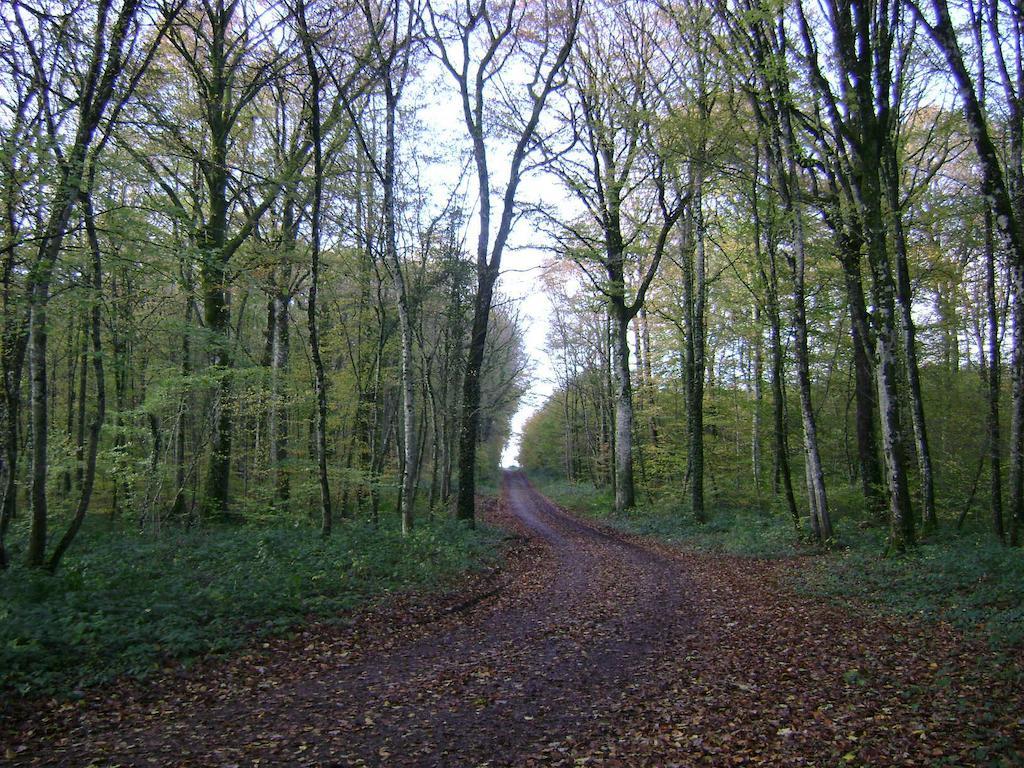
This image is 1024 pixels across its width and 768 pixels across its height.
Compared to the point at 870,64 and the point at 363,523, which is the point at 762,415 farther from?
the point at 363,523

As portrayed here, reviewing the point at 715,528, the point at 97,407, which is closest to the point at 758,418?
the point at 715,528

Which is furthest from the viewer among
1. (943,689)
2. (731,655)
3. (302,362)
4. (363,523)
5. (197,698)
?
(302,362)

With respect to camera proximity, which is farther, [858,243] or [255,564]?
[858,243]

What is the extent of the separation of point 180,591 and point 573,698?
5.20m

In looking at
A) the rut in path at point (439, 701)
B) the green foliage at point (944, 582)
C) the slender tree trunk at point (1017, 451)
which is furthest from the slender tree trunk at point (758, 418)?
the rut in path at point (439, 701)

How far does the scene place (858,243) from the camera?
1074cm

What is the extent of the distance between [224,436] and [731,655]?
13.1m

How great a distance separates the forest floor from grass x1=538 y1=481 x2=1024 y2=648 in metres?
0.44

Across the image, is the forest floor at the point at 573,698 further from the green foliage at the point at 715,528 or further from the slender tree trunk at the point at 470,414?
the slender tree trunk at the point at 470,414

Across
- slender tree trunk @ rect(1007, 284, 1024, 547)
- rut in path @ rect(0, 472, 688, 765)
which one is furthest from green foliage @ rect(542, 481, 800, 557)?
rut in path @ rect(0, 472, 688, 765)

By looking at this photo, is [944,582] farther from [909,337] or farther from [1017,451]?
[909,337]

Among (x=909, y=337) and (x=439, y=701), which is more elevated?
(x=909, y=337)

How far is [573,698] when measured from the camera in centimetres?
537

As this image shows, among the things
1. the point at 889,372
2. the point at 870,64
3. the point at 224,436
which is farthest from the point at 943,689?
the point at 224,436
